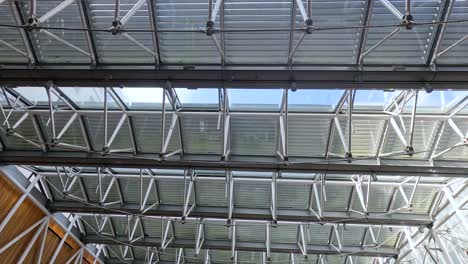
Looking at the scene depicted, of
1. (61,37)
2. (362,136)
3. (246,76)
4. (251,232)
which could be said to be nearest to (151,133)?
(61,37)

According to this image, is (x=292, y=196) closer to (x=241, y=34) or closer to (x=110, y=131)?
(x=110, y=131)

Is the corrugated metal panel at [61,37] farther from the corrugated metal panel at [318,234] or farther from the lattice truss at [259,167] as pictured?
the corrugated metal panel at [318,234]

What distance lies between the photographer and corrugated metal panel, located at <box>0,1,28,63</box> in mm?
14344

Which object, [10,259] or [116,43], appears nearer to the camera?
[116,43]

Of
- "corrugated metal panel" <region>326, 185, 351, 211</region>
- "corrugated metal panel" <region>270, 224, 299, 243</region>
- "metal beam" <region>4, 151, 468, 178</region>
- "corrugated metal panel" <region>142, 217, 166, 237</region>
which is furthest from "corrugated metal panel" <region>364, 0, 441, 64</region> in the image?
"corrugated metal panel" <region>142, 217, 166, 237</region>

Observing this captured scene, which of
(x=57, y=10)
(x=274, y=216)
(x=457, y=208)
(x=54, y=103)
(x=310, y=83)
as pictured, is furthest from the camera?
(x=274, y=216)

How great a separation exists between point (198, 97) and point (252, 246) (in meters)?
15.7

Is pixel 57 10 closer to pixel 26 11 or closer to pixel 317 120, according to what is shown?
pixel 26 11

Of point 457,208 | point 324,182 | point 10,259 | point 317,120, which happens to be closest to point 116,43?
point 317,120

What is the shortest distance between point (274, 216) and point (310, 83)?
1110 centimetres

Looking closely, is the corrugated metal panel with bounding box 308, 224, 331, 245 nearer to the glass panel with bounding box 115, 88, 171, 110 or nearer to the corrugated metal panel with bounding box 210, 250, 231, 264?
the corrugated metal panel with bounding box 210, 250, 231, 264

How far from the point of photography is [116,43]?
15.0 meters

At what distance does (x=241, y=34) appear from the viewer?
1439 centimetres

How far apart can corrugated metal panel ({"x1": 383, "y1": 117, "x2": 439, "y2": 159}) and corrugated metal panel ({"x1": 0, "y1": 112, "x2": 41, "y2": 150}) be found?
17.8m
